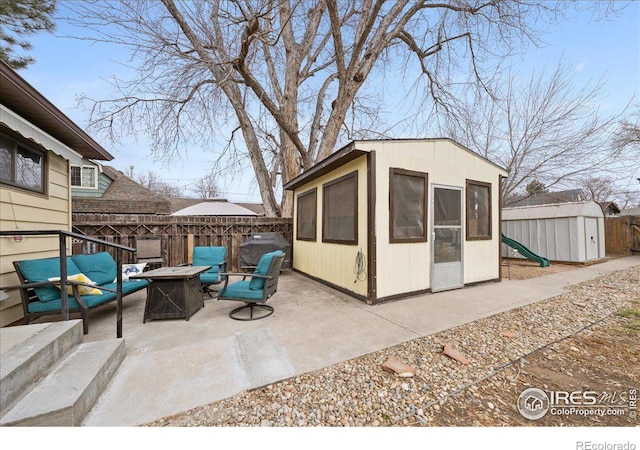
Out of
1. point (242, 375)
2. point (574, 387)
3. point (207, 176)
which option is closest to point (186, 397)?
point (242, 375)

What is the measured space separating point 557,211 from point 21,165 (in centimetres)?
1342

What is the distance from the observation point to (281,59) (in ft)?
28.8

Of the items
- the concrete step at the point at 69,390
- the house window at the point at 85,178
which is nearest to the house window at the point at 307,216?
the concrete step at the point at 69,390

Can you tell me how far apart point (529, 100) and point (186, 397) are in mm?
16284

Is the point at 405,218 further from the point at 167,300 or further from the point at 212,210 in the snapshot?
the point at 212,210

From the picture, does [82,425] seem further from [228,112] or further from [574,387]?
[228,112]

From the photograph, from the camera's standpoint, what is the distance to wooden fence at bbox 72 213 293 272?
584cm

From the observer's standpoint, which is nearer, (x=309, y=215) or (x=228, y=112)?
(x=309, y=215)

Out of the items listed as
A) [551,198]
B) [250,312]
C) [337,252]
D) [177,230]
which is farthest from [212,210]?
[551,198]

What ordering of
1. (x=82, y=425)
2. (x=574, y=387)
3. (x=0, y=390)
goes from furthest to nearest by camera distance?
(x=574, y=387)
(x=82, y=425)
(x=0, y=390)

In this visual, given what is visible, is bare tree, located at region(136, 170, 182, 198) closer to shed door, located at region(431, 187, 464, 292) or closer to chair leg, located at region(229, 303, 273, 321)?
chair leg, located at region(229, 303, 273, 321)

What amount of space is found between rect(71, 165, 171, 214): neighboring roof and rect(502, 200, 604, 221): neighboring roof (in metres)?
14.8

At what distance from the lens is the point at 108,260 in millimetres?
4164

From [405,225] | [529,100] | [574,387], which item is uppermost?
[529,100]
